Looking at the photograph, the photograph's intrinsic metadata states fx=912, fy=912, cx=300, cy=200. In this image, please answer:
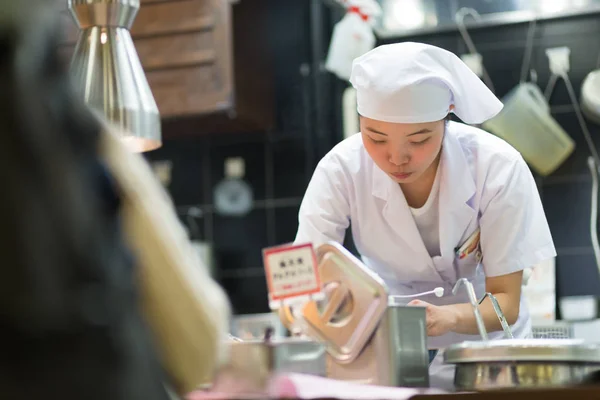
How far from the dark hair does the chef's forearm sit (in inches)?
Answer: 48.5

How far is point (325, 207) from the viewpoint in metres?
2.10

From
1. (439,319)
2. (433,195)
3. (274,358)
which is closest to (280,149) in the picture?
(433,195)

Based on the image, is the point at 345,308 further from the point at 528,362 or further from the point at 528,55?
the point at 528,55

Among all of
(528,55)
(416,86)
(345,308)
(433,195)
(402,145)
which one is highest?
(528,55)

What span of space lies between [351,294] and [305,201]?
2.17ft

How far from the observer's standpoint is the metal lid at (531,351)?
135cm

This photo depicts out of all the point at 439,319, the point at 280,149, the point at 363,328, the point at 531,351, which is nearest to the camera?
the point at 531,351

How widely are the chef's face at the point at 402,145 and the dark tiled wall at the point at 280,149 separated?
190 centimetres

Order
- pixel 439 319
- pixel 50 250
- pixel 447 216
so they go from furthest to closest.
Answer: pixel 447 216, pixel 439 319, pixel 50 250

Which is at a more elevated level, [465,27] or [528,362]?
[465,27]

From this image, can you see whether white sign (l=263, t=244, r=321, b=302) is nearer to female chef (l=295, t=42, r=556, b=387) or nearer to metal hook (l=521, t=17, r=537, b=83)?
female chef (l=295, t=42, r=556, b=387)

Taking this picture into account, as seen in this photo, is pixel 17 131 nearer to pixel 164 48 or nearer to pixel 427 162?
pixel 427 162

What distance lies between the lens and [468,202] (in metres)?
2.08

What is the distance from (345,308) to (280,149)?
2674 mm
